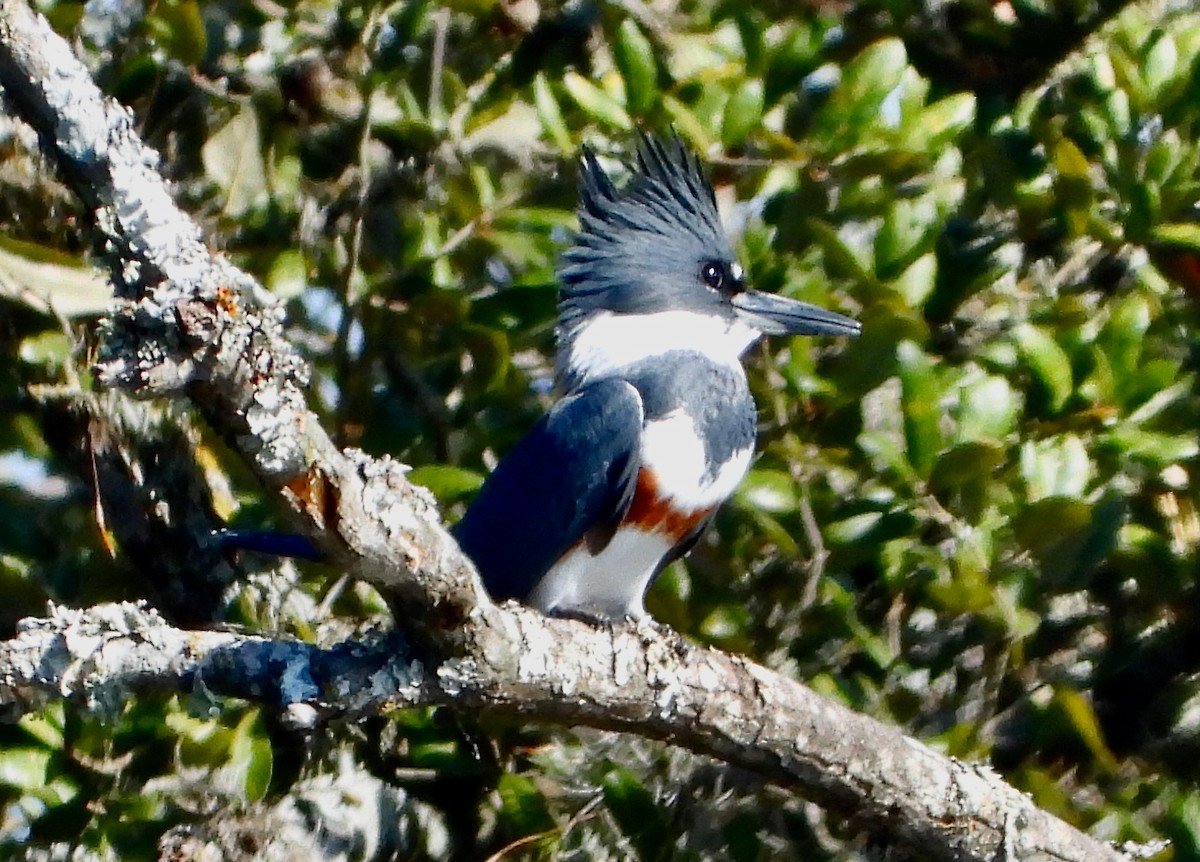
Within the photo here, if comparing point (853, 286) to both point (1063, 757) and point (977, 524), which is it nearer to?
point (977, 524)

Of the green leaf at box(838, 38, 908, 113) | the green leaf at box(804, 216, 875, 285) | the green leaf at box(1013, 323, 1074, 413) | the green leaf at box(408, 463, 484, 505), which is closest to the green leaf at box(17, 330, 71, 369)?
the green leaf at box(408, 463, 484, 505)

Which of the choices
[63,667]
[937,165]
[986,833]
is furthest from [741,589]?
[63,667]

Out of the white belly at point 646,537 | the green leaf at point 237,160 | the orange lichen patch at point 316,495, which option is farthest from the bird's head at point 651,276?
the orange lichen patch at point 316,495

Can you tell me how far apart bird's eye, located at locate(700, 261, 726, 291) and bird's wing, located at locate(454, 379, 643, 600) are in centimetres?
39

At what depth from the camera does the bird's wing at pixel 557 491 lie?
2.43 metres

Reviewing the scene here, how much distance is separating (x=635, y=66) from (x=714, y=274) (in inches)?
19.2

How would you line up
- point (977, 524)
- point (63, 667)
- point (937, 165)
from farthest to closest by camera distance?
1. point (937, 165)
2. point (977, 524)
3. point (63, 667)

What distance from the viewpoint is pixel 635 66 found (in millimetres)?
2459

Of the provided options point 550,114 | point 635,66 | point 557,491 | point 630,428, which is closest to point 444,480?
point 557,491

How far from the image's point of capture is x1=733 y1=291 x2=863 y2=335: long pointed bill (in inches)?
96.3

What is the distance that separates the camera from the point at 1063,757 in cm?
255

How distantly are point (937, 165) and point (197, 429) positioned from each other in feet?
4.11

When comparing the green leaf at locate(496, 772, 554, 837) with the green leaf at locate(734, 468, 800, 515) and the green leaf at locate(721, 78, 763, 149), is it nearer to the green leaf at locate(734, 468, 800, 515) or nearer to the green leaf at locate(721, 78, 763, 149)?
the green leaf at locate(734, 468, 800, 515)

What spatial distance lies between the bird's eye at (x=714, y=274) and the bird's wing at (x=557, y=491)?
15.5 inches
